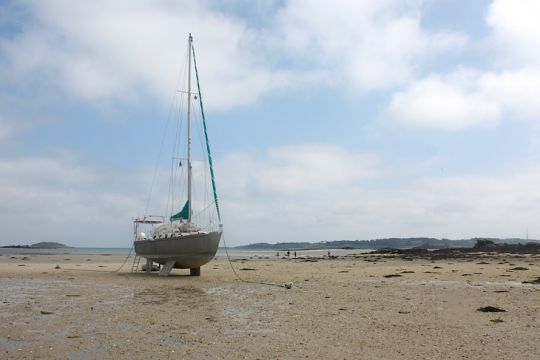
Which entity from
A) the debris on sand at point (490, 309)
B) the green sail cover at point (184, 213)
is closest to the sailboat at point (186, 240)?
the green sail cover at point (184, 213)

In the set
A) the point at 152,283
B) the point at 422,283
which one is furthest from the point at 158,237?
the point at 422,283

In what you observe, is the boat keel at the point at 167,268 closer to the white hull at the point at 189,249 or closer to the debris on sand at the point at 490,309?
the white hull at the point at 189,249

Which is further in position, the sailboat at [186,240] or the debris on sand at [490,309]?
the sailboat at [186,240]

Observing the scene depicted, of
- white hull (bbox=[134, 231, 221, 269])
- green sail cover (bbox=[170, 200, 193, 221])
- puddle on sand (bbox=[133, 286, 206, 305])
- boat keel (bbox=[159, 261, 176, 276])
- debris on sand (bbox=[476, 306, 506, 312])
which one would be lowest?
puddle on sand (bbox=[133, 286, 206, 305])

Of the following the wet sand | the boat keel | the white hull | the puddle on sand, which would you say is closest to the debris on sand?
the wet sand

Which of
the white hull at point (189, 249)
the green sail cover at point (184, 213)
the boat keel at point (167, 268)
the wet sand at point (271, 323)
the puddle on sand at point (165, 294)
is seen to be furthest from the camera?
the green sail cover at point (184, 213)

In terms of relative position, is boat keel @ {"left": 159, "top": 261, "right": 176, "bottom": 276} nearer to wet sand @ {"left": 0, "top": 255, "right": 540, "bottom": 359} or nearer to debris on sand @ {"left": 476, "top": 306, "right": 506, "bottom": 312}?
wet sand @ {"left": 0, "top": 255, "right": 540, "bottom": 359}

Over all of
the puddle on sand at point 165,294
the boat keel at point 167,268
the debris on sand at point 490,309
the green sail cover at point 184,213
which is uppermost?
the green sail cover at point 184,213

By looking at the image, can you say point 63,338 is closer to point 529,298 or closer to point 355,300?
point 355,300

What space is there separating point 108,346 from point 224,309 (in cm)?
554

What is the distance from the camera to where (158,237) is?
30.9 meters

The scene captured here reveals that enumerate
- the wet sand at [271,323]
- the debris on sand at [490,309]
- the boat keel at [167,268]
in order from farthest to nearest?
the boat keel at [167,268] < the debris on sand at [490,309] < the wet sand at [271,323]

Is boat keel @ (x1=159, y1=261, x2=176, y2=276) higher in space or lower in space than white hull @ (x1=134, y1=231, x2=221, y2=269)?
lower

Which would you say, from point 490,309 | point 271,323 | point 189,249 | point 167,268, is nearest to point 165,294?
point 271,323
